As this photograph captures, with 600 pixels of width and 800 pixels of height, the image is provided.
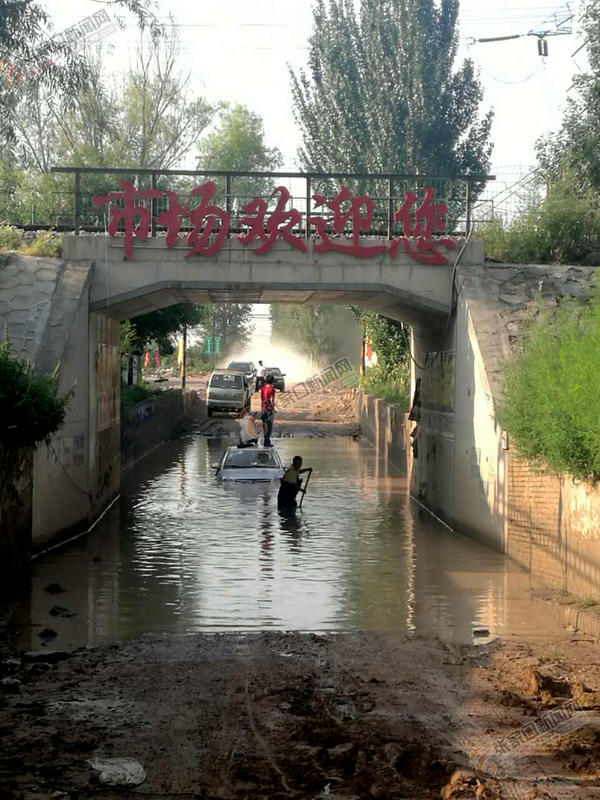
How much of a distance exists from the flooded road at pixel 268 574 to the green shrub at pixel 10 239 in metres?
6.57

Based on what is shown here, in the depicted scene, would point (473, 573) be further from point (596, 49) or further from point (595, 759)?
point (596, 49)

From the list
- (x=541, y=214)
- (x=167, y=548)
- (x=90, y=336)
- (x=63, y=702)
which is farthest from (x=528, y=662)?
(x=541, y=214)

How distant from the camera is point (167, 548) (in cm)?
2125

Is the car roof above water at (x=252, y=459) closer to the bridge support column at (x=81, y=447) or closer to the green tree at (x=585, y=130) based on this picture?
the bridge support column at (x=81, y=447)

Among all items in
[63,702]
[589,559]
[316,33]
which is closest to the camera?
[63,702]

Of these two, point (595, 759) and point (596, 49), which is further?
point (596, 49)

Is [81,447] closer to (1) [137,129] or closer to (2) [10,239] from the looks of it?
(2) [10,239]

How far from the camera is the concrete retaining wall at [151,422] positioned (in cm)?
3541

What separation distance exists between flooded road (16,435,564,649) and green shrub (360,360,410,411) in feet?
33.4

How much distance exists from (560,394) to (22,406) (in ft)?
26.7

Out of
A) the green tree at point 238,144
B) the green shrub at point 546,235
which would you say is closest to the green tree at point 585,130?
the green shrub at point 546,235

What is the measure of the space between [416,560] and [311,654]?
779 cm

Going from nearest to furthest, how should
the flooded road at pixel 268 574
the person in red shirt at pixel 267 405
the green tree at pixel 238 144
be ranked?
the flooded road at pixel 268 574, the person in red shirt at pixel 267 405, the green tree at pixel 238 144

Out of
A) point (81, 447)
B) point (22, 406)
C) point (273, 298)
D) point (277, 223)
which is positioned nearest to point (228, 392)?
point (273, 298)
